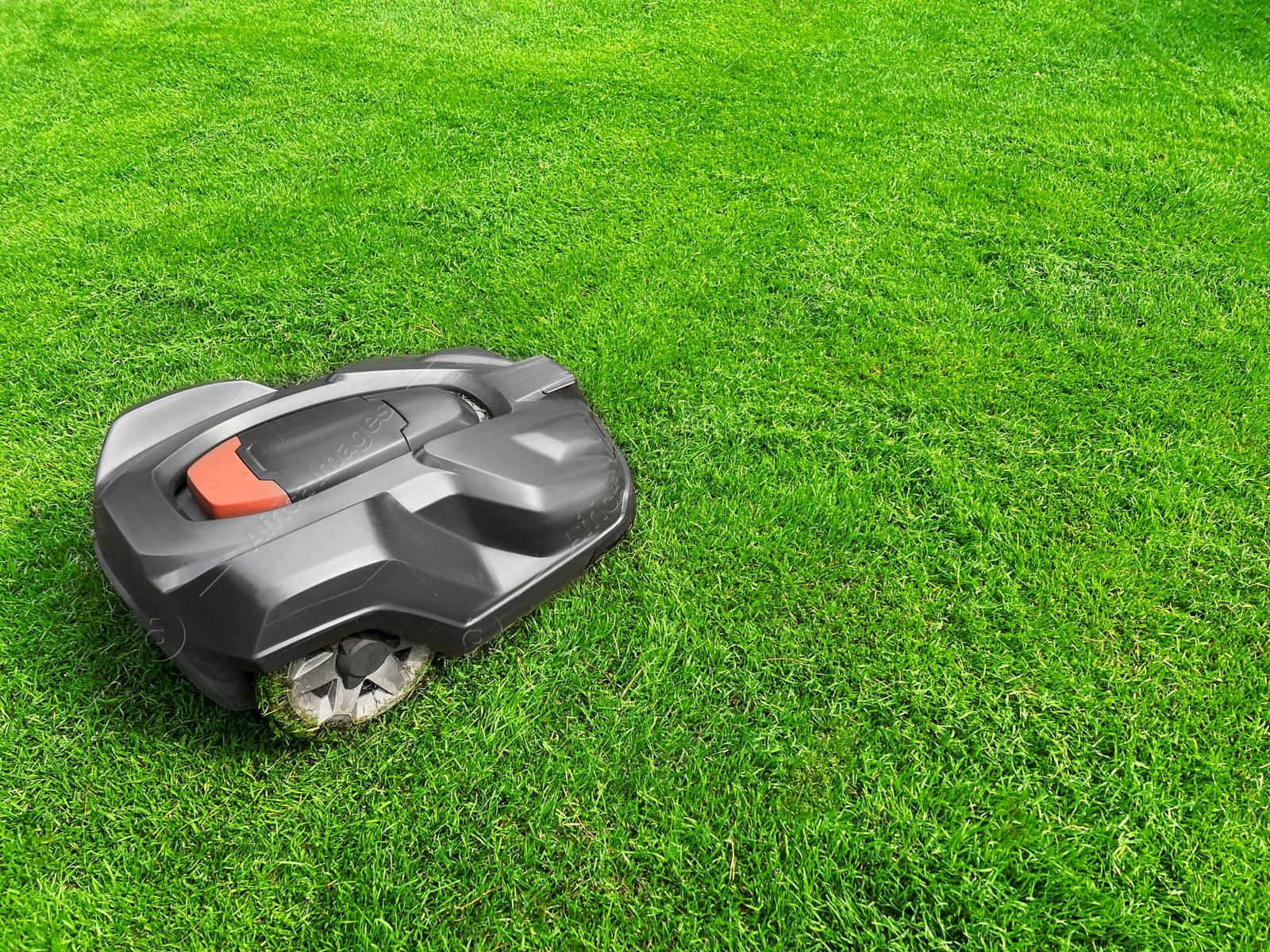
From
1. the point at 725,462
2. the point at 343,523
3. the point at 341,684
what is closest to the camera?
the point at 343,523

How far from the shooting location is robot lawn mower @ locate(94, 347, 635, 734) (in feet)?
4.32

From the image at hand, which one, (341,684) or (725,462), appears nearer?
(341,684)

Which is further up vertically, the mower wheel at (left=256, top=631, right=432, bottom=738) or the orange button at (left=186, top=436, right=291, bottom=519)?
the orange button at (left=186, top=436, right=291, bottom=519)

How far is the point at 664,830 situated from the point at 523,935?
324 mm

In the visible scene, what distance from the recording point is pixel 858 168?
10.2ft

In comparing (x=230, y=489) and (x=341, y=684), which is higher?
(x=230, y=489)

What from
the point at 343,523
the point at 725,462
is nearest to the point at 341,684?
the point at 343,523

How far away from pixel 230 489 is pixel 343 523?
24cm

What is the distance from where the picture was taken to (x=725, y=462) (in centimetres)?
213

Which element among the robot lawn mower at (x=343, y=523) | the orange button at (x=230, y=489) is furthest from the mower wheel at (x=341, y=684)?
the orange button at (x=230, y=489)

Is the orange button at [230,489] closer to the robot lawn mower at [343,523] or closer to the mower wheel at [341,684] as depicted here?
the robot lawn mower at [343,523]

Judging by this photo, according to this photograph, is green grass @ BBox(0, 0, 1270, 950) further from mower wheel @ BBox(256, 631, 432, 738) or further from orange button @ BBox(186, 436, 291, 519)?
orange button @ BBox(186, 436, 291, 519)

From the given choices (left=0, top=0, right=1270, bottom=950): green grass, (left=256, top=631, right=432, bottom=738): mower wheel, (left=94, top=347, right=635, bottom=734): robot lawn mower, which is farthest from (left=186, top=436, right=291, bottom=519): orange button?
(left=0, top=0, right=1270, bottom=950): green grass

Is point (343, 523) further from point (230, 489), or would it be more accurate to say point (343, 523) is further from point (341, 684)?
point (341, 684)
